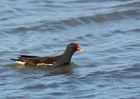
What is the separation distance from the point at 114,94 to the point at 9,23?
7.52m

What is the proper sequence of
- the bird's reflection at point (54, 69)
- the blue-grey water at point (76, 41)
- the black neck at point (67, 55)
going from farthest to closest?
the black neck at point (67, 55)
the bird's reflection at point (54, 69)
the blue-grey water at point (76, 41)

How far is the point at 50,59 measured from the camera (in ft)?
63.9

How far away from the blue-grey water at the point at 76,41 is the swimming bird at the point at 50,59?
20cm

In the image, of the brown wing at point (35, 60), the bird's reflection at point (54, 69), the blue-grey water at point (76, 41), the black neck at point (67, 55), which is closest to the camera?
the blue-grey water at point (76, 41)

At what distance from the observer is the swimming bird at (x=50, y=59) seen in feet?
63.5

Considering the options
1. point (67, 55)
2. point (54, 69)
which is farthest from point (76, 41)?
point (54, 69)

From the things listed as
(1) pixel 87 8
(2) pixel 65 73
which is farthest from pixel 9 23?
(2) pixel 65 73

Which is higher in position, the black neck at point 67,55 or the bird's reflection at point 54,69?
the black neck at point 67,55

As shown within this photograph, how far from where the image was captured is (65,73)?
62.2 feet

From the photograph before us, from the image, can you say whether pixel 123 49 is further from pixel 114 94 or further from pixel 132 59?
pixel 114 94

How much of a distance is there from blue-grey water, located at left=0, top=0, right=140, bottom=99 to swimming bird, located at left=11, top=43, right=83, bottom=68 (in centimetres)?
20

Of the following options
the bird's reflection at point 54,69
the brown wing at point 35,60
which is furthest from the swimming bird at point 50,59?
the bird's reflection at point 54,69

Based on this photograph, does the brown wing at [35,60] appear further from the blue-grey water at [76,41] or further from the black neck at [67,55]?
the black neck at [67,55]

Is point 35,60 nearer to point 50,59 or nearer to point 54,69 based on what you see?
point 50,59
